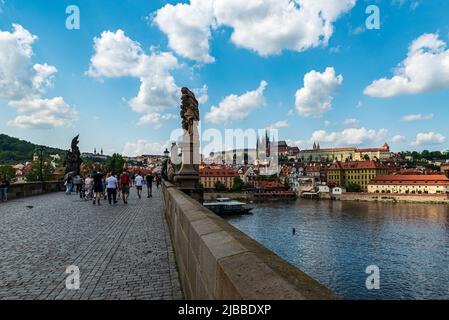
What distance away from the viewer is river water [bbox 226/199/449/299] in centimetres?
Result: 2677

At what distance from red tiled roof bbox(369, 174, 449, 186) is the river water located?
6537 cm

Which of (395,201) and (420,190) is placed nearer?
(395,201)

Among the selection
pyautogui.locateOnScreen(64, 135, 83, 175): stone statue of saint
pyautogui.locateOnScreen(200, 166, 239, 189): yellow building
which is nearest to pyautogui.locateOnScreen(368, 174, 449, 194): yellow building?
pyautogui.locateOnScreen(200, 166, 239, 189): yellow building

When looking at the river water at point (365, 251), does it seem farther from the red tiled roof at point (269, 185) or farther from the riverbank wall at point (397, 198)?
the red tiled roof at point (269, 185)

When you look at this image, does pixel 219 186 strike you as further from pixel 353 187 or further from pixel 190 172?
pixel 190 172

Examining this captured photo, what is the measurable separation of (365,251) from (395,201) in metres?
81.1

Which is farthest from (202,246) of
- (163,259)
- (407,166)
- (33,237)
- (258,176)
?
(407,166)

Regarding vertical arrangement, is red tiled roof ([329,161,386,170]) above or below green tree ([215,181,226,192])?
above

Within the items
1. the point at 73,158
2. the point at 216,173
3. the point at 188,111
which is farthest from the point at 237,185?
the point at 188,111

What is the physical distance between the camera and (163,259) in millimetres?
6387

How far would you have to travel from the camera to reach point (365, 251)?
37.5 m

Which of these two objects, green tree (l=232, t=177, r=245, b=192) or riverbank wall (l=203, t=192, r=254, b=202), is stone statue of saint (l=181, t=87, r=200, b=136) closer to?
riverbank wall (l=203, t=192, r=254, b=202)

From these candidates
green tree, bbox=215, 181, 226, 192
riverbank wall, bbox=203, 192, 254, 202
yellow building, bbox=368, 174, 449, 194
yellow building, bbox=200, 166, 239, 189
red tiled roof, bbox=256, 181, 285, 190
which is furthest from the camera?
yellow building, bbox=200, 166, 239, 189
